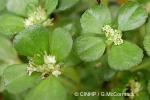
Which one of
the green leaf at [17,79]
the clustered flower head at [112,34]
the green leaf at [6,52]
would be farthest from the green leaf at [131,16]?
the green leaf at [6,52]

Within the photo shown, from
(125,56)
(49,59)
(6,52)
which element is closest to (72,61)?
(49,59)

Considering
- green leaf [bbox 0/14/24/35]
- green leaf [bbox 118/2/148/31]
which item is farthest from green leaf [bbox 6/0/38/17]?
green leaf [bbox 118/2/148/31]

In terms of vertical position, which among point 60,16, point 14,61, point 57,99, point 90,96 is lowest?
point 57,99

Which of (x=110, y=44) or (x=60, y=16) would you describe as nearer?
(x=110, y=44)

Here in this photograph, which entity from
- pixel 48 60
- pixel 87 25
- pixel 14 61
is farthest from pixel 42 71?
pixel 14 61

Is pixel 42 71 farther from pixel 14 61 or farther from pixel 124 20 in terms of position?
pixel 14 61

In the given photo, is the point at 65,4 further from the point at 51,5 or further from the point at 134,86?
the point at 134,86

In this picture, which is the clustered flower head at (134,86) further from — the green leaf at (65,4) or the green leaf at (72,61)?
the green leaf at (65,4)
